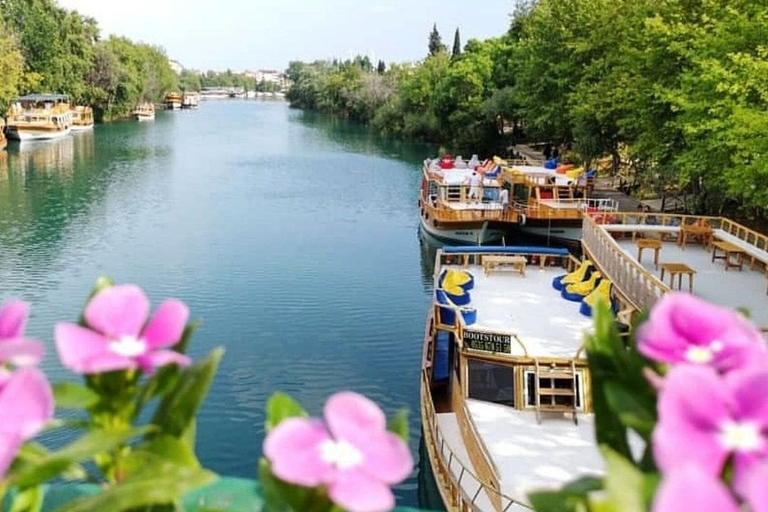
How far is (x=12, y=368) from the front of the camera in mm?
1005

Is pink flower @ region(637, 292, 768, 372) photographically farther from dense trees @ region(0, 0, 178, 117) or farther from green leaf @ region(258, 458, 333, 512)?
dense trees @ region(0, 0, 178, 117)

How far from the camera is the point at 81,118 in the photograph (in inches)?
2502

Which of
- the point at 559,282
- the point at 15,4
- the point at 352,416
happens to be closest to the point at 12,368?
the point at 352,416

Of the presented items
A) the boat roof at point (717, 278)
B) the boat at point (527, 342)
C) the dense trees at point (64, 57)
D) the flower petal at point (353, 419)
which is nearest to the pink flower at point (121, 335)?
the flower petal at point (353, 419)

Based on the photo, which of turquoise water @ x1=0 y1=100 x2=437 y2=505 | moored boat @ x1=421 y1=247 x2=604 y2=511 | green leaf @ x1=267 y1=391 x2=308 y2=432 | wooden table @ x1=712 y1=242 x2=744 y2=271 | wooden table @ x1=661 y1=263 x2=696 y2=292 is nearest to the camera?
green leaf @ x1=267 y1=391 x2=308 y2=432

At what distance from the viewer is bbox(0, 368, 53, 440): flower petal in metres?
0.84

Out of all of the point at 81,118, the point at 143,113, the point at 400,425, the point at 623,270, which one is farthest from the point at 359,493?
the point at 143,113

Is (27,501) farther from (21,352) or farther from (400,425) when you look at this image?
(400,425)

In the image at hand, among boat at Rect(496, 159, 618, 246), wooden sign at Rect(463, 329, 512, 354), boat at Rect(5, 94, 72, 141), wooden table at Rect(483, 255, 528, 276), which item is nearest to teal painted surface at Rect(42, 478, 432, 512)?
wooden sign at Rect(463, 329, 512, 354)

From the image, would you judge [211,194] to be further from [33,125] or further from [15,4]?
[15,4]

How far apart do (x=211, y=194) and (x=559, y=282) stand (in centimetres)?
2304

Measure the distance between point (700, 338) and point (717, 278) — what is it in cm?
1430

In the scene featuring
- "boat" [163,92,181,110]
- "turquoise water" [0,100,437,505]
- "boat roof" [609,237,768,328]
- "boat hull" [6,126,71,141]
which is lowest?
"turquoise water" [0,100,437,505]

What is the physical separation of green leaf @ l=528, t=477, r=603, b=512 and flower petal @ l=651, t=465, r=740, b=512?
216 millimetres
